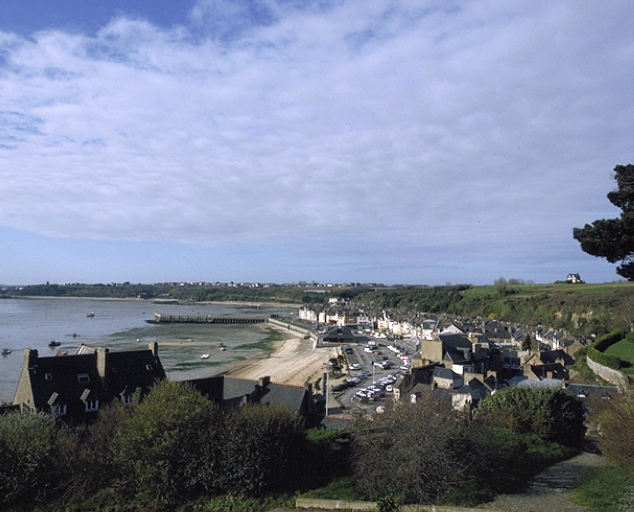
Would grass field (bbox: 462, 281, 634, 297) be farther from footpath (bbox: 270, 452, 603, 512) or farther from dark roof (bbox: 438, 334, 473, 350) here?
footpath (bbox: 270, 452, 603, 512)

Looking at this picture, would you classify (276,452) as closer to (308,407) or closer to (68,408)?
(308,407)

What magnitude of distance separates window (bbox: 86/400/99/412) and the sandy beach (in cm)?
1792

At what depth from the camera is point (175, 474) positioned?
12852mm

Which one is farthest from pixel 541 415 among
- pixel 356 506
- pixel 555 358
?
pixel 555 358

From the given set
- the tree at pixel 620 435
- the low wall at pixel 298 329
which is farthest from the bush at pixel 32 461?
the low wall at pixel 298 329

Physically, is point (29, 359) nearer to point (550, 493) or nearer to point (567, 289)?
point (550, 493)

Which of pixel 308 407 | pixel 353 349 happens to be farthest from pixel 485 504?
pixel 353 349

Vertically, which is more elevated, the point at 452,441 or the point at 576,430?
the point at 452,441

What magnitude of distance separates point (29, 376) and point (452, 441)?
15090mm

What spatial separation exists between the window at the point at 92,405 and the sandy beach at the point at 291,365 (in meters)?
17.9

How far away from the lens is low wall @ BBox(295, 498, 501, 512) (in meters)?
11.4

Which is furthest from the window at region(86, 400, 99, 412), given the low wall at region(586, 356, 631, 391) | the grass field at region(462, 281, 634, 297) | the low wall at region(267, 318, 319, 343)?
the grass field at region(462, 281, 634, 297)

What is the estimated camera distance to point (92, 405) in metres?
19.6

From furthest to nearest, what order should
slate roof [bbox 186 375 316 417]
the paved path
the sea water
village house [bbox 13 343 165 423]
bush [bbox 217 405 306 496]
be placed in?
the sea water → slate roof [bbox 186 375 316 417] → village house [bbox 13 343 165 423] → bush [bbox 217 405 306 496] → the paved path
